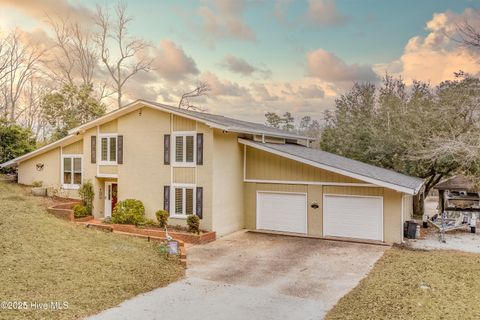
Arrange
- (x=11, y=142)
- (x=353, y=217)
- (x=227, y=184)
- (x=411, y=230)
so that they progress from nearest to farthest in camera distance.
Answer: (x=353, y=217) < (x=411, y=230) < (x=227, y=184) < (x=11, y=142)

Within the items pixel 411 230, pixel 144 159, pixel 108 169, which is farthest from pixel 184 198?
pixel 411 230

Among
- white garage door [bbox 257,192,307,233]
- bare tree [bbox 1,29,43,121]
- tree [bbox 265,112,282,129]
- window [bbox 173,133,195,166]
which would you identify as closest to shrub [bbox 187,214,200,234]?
window [bbox 173,133,195,166]

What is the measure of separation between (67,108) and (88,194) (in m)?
14.7

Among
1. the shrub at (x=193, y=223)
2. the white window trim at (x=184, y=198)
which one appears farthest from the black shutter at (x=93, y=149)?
the shrub at (x=193, y=223)

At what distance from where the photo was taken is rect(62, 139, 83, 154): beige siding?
2036cm

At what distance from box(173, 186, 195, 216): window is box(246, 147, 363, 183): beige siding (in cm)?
305

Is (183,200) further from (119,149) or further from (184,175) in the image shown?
(119,149)

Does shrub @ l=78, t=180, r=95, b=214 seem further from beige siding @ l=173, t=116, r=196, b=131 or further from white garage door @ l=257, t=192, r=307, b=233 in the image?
white garage door @ l=257, t=192, r=307, b=233

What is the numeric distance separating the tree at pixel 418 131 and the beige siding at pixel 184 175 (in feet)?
36.5

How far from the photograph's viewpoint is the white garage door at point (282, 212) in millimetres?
16375

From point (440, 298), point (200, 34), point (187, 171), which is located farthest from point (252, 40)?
point (440, 298)

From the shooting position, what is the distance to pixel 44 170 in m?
21.8

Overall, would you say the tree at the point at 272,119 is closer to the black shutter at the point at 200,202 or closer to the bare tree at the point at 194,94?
the bare tree at the point at 194,94

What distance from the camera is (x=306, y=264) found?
11906 millimetres
